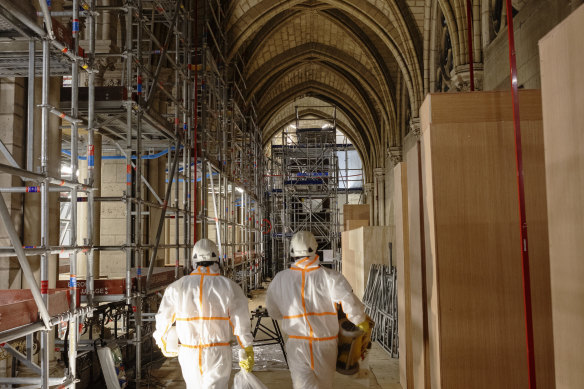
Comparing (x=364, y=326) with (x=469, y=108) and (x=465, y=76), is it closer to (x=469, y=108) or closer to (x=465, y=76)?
(x=469, y=108)

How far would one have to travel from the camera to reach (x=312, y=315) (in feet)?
13.3

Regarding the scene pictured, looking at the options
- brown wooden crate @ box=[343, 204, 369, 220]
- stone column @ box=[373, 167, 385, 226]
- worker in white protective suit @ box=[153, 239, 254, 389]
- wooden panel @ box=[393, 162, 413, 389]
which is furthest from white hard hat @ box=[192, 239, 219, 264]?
stone column @ box=[373, 167, 385, 226]

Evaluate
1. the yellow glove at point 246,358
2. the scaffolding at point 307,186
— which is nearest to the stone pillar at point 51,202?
the yellow glove at point 246,358

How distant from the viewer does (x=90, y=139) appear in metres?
4.38

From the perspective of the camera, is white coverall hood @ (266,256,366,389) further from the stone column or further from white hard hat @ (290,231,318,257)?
the stone column

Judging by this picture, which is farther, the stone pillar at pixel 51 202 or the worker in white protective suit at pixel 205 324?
the stone pillar at pixel 51 202

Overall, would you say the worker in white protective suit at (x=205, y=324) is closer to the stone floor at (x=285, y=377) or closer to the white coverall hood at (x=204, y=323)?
the white coverall hood at (x=204, y=323)

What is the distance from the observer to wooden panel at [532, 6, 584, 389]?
1575 millimetres

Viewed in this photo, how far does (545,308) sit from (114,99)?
460cm

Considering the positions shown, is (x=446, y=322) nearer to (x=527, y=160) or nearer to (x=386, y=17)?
(x=527, y=160)

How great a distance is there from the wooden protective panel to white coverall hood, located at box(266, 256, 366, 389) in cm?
113

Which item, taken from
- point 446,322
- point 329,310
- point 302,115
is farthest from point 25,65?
point 302,115

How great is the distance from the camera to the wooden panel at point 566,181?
1575mm

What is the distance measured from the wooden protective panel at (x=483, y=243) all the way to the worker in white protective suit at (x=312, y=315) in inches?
44.4
